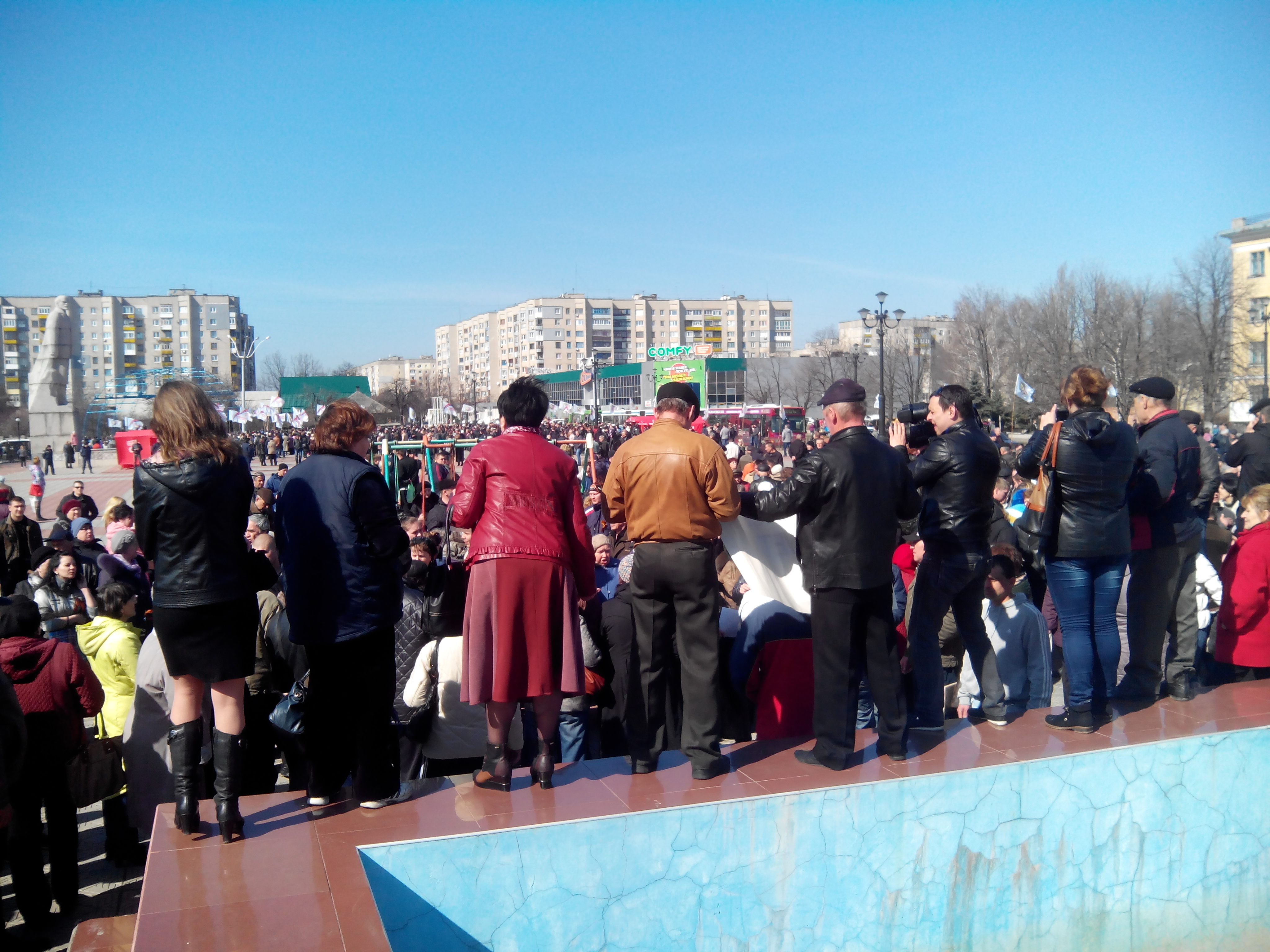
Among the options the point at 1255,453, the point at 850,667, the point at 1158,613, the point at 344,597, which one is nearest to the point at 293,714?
the point at 344,597

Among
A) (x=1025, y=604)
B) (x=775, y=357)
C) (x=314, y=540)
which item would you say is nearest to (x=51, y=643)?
(x=314, y=540)

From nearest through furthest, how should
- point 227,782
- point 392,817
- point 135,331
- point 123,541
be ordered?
point 227,782 → point 392,817 → point 123,541 → point 135,331

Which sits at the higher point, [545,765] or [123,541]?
[123,541]

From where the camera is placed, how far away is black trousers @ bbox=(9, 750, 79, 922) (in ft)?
13.6

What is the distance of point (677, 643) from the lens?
4.27 m

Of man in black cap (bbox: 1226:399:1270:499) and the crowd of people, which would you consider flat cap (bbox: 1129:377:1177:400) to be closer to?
the crowd of people

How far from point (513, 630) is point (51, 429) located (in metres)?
45.6

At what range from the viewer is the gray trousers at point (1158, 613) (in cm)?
538

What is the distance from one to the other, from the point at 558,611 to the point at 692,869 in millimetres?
1251

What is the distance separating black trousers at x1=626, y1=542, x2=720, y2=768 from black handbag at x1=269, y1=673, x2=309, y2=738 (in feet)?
4.99


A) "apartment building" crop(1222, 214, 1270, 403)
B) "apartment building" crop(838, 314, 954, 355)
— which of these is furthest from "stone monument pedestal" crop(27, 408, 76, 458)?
"apartment building" crop(1222, 214, 1270, 403)

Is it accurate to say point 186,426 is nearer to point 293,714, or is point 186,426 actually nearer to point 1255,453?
point 293,714

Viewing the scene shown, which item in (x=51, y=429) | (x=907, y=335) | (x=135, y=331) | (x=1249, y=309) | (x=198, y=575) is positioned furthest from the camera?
(x=135, y=331)

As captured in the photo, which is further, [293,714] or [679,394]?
[679,394]
